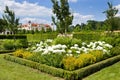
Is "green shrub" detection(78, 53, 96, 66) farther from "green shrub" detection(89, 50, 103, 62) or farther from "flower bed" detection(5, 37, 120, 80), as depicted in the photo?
"green shrub" detection(89, 50, 103, 62)

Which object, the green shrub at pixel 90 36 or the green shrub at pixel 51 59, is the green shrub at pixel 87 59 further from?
the green shrub at pixel 90 36

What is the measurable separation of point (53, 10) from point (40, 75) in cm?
2491

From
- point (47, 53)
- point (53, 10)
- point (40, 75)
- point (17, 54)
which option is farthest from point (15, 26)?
point (40, 75)

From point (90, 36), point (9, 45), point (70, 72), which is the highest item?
point (90, 36)

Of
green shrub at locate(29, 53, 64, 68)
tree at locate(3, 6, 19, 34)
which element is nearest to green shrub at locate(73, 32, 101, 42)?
tree at locate(3, 6, 19, 34)

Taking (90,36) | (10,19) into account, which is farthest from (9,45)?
(90,36)

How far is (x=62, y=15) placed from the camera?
104ft

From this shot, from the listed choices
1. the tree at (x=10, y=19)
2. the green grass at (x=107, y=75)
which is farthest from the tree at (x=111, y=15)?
the green grass at (x=107, y=75)

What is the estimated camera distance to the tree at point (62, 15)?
103 feet

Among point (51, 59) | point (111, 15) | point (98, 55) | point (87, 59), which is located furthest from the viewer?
point (111, 15)

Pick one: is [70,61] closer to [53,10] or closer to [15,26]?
[15,26]

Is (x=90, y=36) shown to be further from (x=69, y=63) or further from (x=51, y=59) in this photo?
(x=69, y=63)

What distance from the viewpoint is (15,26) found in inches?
959

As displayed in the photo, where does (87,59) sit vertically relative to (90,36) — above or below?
below
